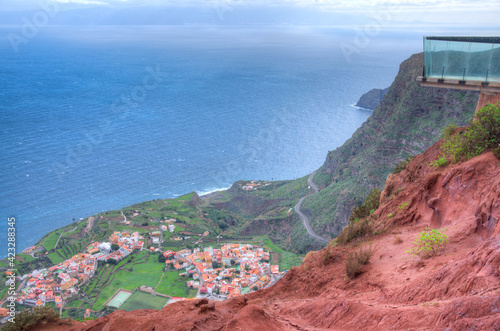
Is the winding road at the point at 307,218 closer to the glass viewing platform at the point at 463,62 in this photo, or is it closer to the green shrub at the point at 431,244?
the glass viewing platform at the point at 463,62

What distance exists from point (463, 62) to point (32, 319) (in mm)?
18155

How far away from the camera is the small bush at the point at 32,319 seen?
10953 millimetres

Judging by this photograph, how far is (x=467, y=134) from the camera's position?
43.2ft

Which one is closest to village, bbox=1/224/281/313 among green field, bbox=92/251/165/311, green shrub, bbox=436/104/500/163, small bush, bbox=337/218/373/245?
green field, bbox=92/251/165/311

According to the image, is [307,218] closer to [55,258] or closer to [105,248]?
[105,248]

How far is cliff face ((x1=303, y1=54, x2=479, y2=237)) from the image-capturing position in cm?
4125

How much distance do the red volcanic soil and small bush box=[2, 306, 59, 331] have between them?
65cm

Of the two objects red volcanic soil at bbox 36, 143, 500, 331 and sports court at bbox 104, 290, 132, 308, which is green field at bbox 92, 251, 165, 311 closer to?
sports court at bbox 104, 290, 132, 308

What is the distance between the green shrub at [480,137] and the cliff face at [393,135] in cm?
2789

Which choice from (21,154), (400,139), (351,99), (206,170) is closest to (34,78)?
(21,154)

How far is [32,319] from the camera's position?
11.1 metres

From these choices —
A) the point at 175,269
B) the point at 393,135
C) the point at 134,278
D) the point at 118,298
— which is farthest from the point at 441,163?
the point at 393,135

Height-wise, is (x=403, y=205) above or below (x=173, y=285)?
above

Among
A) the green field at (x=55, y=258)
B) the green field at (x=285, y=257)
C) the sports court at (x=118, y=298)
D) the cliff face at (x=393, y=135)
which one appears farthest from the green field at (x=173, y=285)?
the cliff face at (x=393, y=135)
